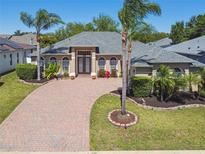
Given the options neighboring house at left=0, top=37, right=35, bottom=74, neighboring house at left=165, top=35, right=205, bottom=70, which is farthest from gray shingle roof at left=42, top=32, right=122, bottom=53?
neighboring house at left=165, top=35, right=205, bottom=70

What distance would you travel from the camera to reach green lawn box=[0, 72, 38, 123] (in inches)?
672

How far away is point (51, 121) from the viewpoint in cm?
1524

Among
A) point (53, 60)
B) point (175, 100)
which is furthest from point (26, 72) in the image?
point (175, 100)

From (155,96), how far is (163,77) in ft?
6.44

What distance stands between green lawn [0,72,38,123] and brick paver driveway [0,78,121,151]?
0.49m

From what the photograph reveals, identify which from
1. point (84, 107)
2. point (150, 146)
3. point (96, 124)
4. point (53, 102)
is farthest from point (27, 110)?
point (150, 146)

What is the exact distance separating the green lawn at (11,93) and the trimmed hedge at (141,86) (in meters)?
8.49

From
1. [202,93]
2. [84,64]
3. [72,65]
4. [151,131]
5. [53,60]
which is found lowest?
[151,131]

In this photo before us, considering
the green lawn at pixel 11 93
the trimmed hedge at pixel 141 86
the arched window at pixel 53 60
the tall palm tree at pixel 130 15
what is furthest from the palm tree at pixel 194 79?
the arched window at pixel 53 60

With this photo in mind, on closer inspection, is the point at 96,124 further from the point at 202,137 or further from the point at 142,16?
the point at 142,16

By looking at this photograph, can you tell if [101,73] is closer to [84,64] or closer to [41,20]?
[84,64]

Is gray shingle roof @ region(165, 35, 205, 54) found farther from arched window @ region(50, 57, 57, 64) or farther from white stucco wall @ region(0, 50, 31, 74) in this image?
white stucco wall @ region(0, 50, 31, 74)

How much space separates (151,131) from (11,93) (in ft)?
40.2

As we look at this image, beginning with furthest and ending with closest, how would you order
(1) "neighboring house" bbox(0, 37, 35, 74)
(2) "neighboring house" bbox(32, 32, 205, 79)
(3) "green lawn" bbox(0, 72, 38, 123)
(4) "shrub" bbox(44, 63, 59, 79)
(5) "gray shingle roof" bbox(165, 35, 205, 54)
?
(5) "gray shingle roof" bbox(165, 35, 205, 54) < (1) "neighboring house" bbox(0, 37, 35, 74) < (2) "neighboring house" bbox(32, 32, 205, 79) < (4) "shrub" bbox(44, 63, 59, 79) < (3) "green lawn" bbox(0, 72, 38, 123)
